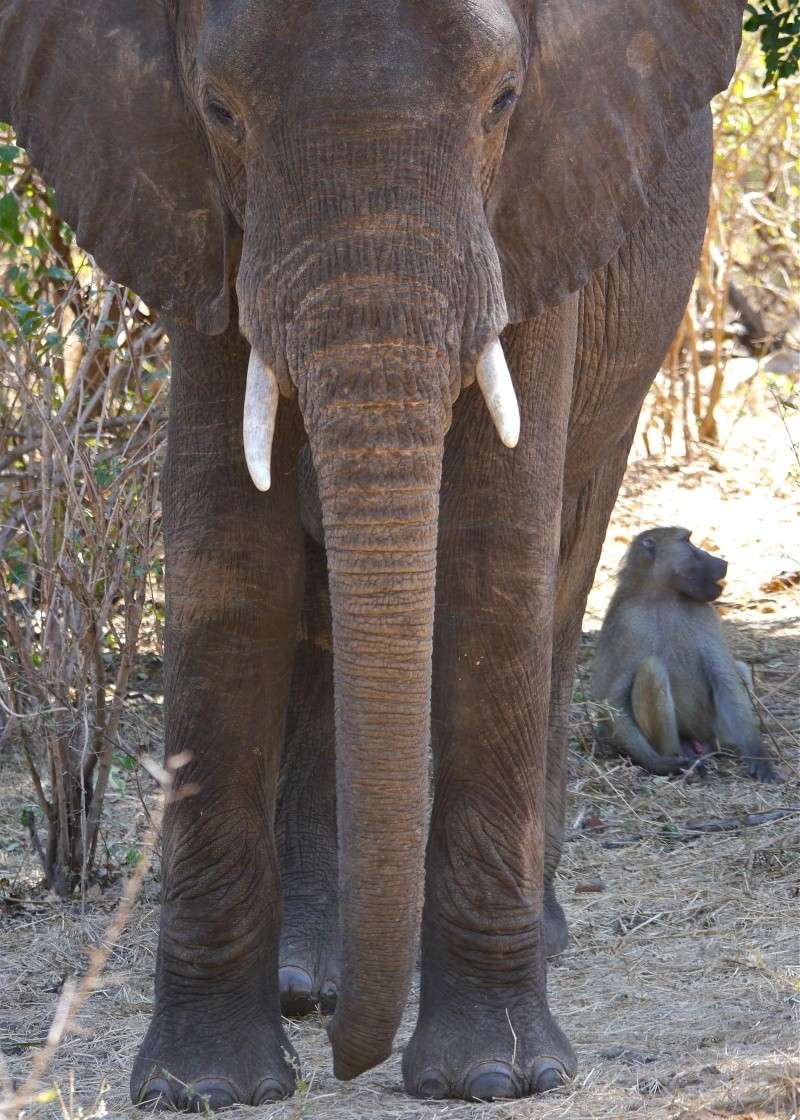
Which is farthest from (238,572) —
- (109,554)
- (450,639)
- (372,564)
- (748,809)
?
(748,809)

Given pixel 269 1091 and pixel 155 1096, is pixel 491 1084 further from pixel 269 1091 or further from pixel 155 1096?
pixel 155 1096

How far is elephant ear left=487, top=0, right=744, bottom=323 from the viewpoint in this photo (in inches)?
157

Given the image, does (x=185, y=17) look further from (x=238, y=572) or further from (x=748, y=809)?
(x=748, y=809)

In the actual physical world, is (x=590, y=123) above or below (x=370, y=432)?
above

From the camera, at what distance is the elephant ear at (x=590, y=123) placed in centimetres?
398

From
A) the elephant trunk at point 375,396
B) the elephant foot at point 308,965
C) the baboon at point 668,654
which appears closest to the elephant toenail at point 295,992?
the elephant foot at point 308,965

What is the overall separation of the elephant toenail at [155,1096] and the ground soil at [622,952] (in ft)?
0.14

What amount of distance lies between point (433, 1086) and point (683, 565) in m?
4.51

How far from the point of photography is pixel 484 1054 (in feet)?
13.6

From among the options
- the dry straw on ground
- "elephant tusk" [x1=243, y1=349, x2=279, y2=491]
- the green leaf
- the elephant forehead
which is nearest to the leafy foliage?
the dry straw on ground

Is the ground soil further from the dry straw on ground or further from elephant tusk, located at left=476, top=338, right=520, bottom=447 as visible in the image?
elephant tusk, located at left=476, top=338, right=520, bottom=447

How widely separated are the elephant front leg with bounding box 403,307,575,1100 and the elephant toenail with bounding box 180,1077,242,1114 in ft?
1.25

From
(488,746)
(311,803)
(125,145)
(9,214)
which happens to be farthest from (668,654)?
(125,145)

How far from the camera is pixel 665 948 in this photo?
17.8ft
